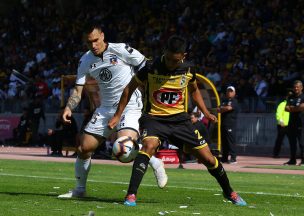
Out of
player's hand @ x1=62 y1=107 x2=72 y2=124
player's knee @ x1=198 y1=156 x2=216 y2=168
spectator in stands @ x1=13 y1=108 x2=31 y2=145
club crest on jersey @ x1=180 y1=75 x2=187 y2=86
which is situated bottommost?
spectator in stands @ x1=13 y1=108 x2=31 y2=145

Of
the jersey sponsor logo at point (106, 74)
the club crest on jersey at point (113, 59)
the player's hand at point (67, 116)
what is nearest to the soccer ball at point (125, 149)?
the player's hand at point (67, 116)

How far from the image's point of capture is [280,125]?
89.5ft

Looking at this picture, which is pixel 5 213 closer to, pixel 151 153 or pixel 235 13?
pixel 151 153

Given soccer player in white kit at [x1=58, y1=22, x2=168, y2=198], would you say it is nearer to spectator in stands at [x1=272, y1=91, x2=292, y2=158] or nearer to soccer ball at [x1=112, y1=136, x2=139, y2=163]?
soccer ball at [x1=112, y1=136, x2=139, y2=163]

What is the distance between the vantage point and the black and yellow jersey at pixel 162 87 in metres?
11.5

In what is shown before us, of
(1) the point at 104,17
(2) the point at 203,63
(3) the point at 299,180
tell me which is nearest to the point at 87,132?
(3) the point at 299,180

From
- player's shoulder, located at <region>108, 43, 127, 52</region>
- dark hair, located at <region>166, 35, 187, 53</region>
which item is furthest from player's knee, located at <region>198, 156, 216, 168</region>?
player's shoulder, located at <region>108, 43, 127, 52</region>

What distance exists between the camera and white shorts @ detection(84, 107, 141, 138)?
40.9 feet

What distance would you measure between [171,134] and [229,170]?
9.75m

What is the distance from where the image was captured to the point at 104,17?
4188 centimetres

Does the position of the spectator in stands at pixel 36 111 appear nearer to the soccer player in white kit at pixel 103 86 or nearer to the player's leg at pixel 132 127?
the soccer player in white kit at pixel 103 86

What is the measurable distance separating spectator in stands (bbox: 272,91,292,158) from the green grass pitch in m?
7.00

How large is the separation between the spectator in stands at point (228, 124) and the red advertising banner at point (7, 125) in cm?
1383

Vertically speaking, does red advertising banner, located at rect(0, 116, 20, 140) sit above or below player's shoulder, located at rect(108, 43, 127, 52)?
below
